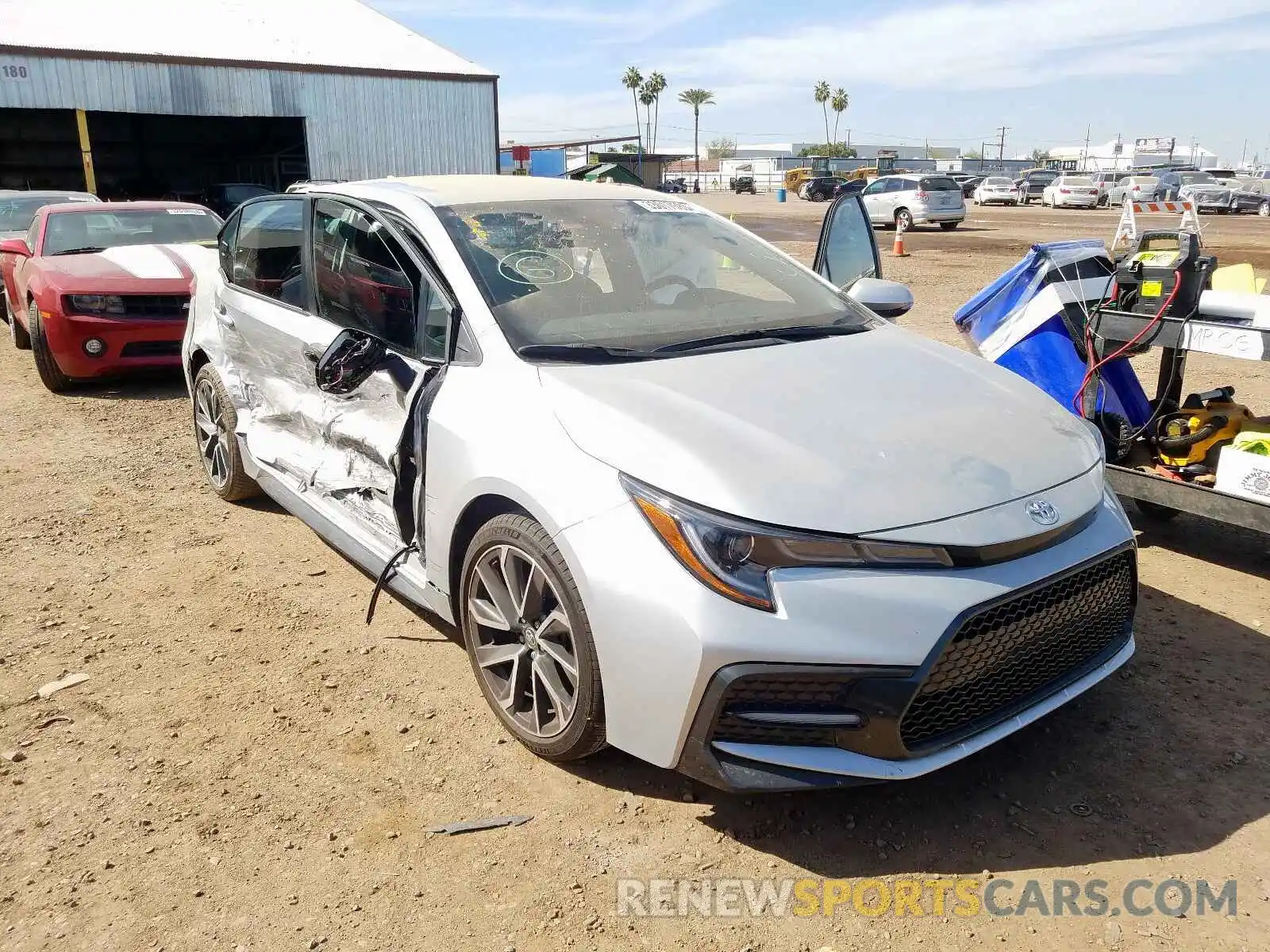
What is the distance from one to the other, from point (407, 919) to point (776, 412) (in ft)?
5.27

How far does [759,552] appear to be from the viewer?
2311 millimetres

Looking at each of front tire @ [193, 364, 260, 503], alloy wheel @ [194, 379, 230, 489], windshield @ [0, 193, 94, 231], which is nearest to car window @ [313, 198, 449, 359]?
front tire @ [193, 364, 260, 503]

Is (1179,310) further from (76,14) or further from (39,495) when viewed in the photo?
(76,14)

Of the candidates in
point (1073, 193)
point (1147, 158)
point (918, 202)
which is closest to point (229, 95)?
point (918, 202)

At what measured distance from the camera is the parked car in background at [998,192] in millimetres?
41781

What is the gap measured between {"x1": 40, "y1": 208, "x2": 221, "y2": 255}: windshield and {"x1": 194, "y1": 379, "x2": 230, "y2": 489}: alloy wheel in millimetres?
4172

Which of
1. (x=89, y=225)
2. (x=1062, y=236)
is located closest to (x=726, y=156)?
(x=1062, y=236)

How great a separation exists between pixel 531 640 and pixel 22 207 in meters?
11.6

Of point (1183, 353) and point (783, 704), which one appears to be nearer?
point (783, 704)

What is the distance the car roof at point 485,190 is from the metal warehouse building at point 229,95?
2089cm

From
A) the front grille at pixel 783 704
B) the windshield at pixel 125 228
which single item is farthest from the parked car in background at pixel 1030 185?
the front grille at pixel 783 704

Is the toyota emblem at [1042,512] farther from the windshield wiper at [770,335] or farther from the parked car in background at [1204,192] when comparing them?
the parked car in background at [1204,192]

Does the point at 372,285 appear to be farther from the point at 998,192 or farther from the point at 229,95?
the point at 998,192

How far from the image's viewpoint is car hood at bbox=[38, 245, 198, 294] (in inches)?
296
